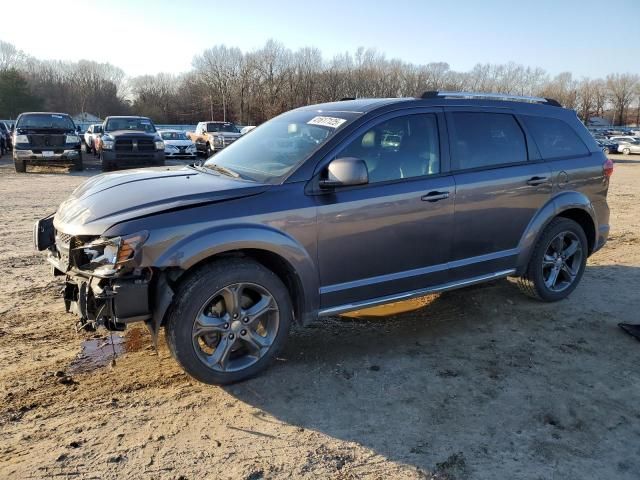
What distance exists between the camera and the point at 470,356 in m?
4.12

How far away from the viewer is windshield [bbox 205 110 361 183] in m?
3.89

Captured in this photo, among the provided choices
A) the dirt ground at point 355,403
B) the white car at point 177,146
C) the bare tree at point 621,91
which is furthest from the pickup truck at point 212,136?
the bare tree at point 621,91

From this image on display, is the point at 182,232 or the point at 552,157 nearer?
the point at 182,232

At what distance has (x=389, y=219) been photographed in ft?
12.9

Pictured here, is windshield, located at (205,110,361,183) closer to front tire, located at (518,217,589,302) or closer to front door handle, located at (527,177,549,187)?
front door handle, located at (527,177,549,187)

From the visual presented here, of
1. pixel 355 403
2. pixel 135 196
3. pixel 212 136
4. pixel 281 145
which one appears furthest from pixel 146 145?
pixel 355 403

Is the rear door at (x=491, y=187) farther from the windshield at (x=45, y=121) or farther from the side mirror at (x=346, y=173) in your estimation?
the windshield at (x=45, y=121)

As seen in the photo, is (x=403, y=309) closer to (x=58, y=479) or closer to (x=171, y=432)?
(x=171, y=432)

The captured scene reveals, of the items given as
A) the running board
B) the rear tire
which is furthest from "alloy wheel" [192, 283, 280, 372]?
the rear tire

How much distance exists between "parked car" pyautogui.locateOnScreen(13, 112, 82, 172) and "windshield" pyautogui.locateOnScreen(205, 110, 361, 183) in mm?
15386

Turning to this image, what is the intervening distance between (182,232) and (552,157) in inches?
146

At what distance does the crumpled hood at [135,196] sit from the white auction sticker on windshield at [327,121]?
0.84m

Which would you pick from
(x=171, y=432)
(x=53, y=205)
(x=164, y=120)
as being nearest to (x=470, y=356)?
(x=171, y=432)

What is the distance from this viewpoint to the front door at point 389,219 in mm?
3771
